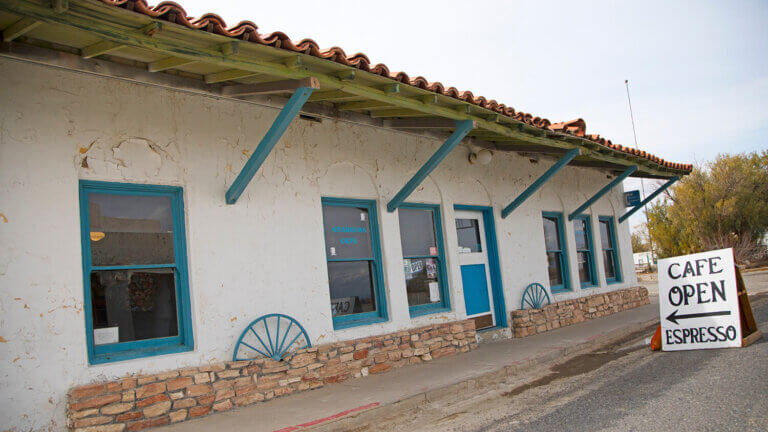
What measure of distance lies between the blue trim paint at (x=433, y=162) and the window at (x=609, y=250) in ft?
26.8

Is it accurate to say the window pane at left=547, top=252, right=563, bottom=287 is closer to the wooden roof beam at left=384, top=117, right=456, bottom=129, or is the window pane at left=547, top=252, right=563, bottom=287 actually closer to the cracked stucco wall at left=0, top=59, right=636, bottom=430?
the cracked stucco wall at left=0, top=59, right=636, bottom=430

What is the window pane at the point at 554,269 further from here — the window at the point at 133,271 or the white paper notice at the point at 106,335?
the white paper notice at the point at 106,335

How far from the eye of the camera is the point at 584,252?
1391 centimetres

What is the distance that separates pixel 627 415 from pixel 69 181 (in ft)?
18.5

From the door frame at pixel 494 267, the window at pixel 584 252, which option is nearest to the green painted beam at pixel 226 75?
the door frame at pixel 494 267

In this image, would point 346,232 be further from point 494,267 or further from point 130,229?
point 494,267

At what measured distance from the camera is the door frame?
1070cm

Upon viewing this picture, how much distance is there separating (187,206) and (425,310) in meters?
4.31

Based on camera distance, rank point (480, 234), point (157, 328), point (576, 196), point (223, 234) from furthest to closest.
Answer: point (576, 196)
point (480, 234)
point (223, 234)
point (157, 328)

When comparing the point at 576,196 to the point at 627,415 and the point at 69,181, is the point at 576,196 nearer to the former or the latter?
the point at 627,415

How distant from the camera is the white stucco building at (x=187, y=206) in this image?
5.21m

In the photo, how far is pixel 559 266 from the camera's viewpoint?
12844mm

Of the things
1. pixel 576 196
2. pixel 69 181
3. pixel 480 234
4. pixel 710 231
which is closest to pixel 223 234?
pixel 69 181

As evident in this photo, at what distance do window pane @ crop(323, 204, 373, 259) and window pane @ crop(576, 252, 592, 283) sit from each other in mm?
6897
